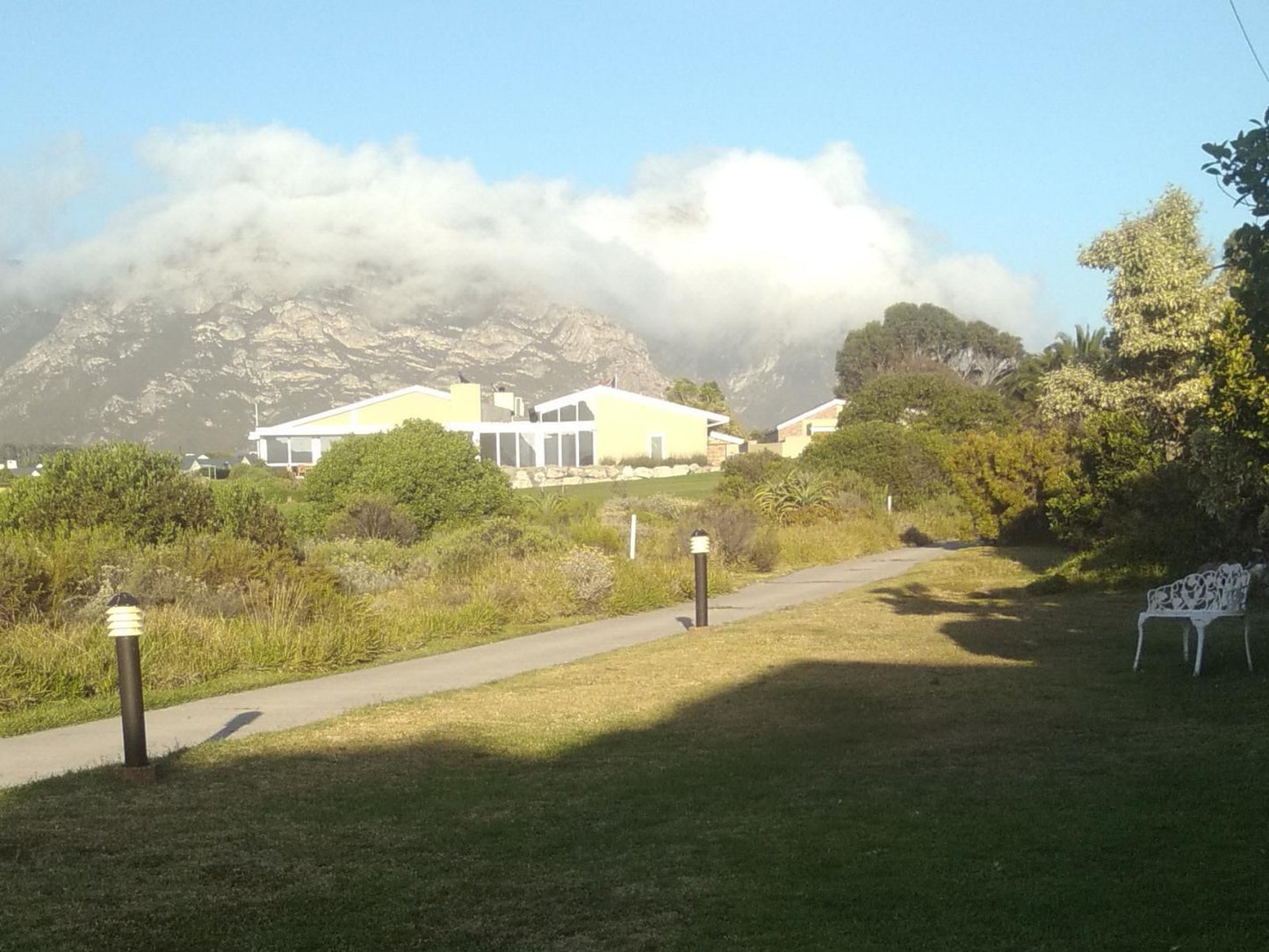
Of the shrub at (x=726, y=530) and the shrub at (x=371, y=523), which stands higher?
the shrub at (x=371, y=523)

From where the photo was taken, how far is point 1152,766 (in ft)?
26.8

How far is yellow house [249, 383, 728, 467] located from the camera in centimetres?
7169

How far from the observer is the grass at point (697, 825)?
5438 millimetres

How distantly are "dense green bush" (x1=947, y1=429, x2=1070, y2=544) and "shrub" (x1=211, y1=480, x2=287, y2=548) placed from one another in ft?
51.9

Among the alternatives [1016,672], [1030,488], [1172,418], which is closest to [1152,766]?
[1016,672]

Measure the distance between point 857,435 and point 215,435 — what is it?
4880 inches

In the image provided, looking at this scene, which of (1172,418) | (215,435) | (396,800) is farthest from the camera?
(215,435)

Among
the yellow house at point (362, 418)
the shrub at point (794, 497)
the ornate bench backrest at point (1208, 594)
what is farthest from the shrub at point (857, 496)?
the yellow house at point (362, 418)

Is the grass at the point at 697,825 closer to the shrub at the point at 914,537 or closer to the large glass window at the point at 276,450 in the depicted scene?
the shrub at the point at 914,537

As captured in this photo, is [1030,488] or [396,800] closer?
[396,800]

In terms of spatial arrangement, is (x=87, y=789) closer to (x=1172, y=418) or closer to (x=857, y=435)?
(x=1172, y=418)

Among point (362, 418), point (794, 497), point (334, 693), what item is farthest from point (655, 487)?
point (334, 693)

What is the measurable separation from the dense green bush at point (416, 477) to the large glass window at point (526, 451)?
128 feet

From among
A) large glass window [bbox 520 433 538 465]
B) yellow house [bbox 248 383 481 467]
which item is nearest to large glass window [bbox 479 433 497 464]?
large glass window [bbox 520 433 538 465]
